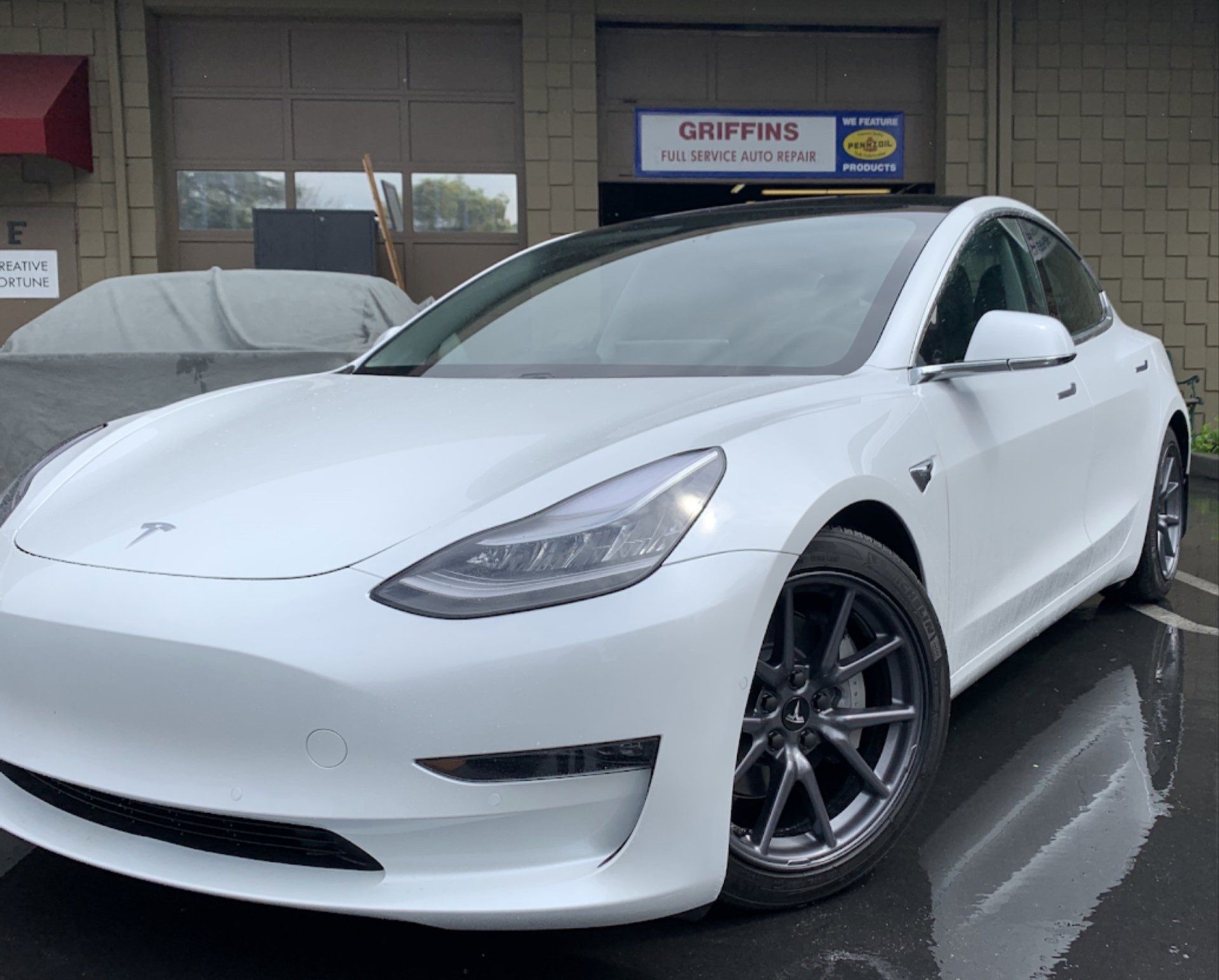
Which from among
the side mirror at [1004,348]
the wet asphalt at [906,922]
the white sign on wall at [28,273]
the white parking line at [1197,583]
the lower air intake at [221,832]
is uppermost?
the white sign on wall at [28,273]

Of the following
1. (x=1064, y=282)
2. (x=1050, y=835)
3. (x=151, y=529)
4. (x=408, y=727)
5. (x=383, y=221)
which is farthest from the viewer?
(x=383, y=221)

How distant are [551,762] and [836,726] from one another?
69 centimetres

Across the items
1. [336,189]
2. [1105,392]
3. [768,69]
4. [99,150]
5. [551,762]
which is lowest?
[551,762]


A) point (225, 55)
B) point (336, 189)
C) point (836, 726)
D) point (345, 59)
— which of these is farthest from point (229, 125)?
point (836, 726)

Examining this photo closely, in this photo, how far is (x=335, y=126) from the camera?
9.95 meters

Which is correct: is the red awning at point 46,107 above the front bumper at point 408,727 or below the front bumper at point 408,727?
above

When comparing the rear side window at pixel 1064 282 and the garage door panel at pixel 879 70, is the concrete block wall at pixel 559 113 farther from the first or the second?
the rear side window at pixel 1064 282

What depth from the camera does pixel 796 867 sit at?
6.82ft

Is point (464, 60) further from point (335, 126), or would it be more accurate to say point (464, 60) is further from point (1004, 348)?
point (1004, 348)

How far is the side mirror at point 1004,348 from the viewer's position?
8.29ft

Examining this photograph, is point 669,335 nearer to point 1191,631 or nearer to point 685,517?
point 685,517

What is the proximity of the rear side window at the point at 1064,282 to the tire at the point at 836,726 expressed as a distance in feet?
5.44

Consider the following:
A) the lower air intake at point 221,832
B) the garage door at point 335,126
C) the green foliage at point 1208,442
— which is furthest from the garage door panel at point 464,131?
the lower air intake at point 221,832

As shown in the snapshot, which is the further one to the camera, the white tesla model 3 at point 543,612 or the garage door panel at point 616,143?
the garage door panel at point 616,143
